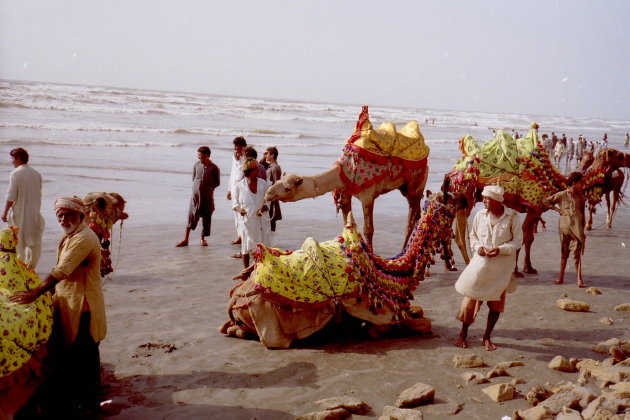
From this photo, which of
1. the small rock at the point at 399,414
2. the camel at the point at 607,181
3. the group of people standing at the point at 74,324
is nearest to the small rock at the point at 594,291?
the camel at the point at 607,181

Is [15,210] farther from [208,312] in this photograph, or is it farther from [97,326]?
[97,326]

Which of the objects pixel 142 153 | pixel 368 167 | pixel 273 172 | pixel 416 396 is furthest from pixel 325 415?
pixel 142 153

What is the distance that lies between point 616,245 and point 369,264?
27.9 feet

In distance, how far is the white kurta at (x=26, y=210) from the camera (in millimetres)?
8734

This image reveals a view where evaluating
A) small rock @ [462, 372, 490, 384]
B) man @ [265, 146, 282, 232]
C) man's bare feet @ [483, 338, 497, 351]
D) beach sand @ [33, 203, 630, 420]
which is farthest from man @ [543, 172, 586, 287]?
man @ [265, 146, 282, 232]

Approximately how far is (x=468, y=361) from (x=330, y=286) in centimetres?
159

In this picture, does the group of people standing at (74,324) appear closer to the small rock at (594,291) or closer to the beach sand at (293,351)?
the beach sand at (293,351)

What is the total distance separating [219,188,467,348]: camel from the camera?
6477 mm

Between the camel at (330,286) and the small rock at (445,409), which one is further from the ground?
the camel at (330,286)

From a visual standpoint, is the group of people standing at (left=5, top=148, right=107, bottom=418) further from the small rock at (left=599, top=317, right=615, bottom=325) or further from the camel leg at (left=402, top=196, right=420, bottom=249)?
the camel leg at (left=402, top=196, right=420, bottom=249)

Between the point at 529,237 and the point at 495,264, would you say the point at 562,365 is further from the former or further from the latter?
the point at 529,237

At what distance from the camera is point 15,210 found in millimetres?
8852

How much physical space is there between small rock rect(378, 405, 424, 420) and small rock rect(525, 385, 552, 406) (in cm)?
101

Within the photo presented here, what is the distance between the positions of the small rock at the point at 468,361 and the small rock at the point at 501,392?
2.22ft
